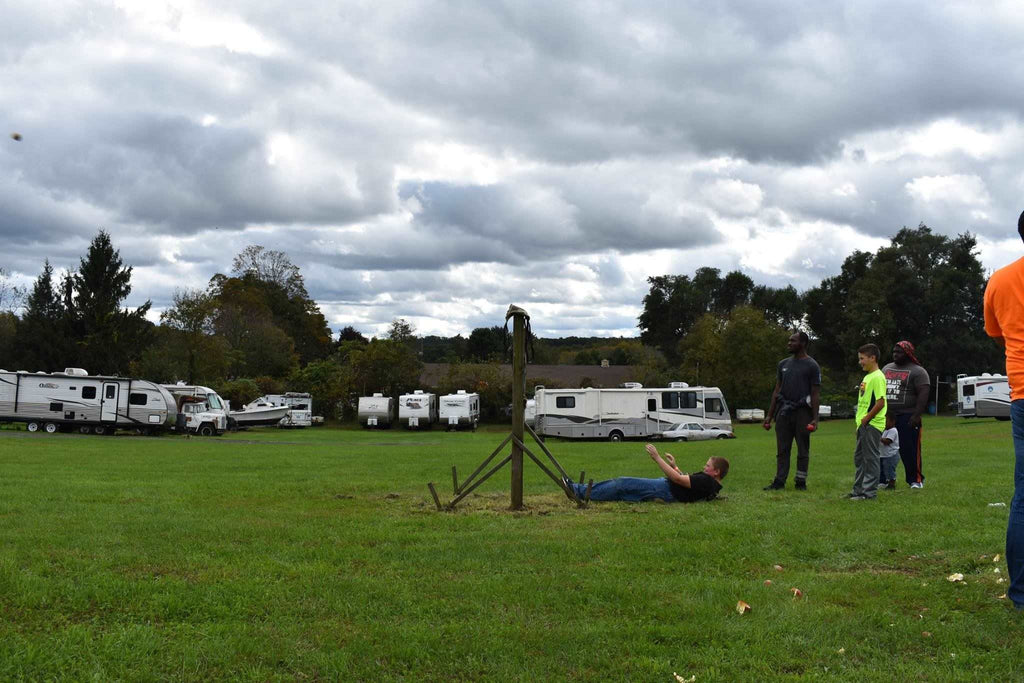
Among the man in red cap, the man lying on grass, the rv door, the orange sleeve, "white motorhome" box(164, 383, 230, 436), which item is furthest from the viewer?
"white motorhome" box(164, 383, 230, 436)

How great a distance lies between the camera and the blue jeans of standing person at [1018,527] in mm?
4867

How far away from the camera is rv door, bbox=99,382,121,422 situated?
40.0 metres

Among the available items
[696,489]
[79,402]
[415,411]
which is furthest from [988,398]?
[79,402]

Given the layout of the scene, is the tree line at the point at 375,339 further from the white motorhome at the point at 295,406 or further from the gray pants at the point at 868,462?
the gray pants at the point at 868,462

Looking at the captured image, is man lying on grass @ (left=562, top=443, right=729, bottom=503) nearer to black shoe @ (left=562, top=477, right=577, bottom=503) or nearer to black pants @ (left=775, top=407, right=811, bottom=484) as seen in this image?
black shoe @ (left=562, top=477, right=577, bottom=503)

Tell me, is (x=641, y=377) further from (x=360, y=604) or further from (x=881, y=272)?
(x=360, y=604)

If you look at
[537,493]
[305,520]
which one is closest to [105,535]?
[305,520]

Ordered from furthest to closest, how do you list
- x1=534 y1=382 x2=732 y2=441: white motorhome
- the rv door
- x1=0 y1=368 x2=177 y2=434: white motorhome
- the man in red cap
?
x1=534 y1=382 x2=732 y2=441: white motorhome, the rv door, x1=0 y1=368 x2=177 y2=434: white motorhome, the man in red cap

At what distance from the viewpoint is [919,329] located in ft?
239

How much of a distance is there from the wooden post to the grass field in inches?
15.8

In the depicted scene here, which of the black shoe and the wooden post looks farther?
the black shoe

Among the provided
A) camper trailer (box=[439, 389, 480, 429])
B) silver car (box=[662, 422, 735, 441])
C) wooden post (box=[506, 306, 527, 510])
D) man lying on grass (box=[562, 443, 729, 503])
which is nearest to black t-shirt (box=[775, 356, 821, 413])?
man lying on grass (box=[562, 443, 729, 503])

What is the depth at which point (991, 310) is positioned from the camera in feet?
17.2

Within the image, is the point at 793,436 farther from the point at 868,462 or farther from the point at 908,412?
the point at 868,462
